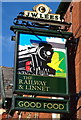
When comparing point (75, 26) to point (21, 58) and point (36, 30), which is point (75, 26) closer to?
point (36, 30)

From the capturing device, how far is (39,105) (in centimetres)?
1376

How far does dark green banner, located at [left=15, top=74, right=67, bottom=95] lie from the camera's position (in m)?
14.0

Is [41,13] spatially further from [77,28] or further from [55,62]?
[55,62]

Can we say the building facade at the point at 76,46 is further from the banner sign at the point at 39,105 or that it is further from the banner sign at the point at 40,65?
the banner sign at the point at 39,105

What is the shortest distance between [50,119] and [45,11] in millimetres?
7036

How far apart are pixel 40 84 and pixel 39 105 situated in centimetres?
111

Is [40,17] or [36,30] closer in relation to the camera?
[36,30]

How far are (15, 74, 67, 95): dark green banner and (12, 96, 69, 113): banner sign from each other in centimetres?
40

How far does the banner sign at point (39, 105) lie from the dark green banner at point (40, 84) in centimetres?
40

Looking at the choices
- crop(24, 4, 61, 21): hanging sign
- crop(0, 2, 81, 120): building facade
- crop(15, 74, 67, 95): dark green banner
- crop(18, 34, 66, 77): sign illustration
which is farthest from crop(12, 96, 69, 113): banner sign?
crop(24, 4, 61, 21): hanging sign

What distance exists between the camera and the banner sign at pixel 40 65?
14.2 m

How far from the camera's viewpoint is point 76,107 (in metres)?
15.5

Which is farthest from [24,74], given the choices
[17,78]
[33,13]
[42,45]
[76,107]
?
[33,13]

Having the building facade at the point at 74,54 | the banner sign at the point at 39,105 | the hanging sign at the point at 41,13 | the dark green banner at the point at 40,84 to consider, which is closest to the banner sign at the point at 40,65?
the dark green banner at the point at 40,84
